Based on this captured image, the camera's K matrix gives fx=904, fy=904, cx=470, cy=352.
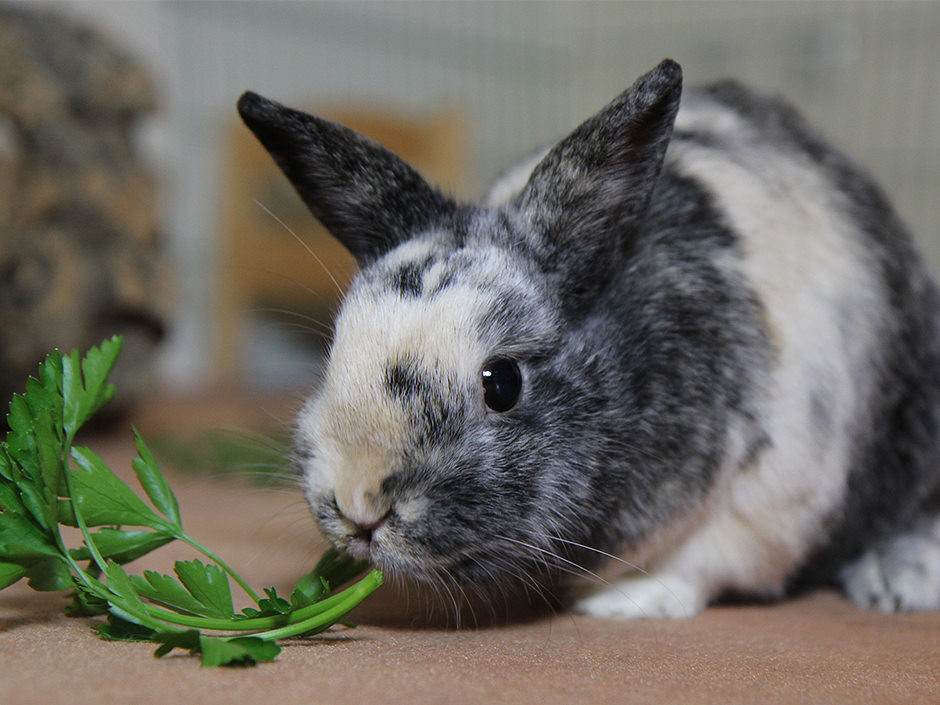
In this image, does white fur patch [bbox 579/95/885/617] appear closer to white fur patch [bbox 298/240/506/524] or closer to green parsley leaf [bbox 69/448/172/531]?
white fur patch [bbox 298/240/506/524]

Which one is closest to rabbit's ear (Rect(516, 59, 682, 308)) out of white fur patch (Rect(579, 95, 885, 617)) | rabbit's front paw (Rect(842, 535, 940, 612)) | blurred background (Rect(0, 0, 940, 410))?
white fur patch (Rect(579, 95, 885, 617))

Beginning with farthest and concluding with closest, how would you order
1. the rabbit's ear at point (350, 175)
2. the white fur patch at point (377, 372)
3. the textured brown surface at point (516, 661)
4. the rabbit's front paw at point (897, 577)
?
the rabbit's front paw at point (897, 577) → the rabbit's ear at point (350, 175) → the white fur patch at point (377, 372) → the textured brown surface at point (516, 661)

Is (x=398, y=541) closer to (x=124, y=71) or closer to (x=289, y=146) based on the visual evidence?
(x=289, y=146)

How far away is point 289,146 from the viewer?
1469 millimetres

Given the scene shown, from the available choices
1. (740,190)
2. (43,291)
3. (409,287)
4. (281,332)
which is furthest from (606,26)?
(409,287)

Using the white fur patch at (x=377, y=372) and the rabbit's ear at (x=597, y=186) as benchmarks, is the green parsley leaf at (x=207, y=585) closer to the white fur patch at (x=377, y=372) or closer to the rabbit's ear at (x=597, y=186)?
the white fur patch at (x=377, y=372)

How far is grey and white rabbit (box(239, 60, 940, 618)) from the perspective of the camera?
1229mm

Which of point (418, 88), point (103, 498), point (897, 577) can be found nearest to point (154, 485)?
point (103, 498)

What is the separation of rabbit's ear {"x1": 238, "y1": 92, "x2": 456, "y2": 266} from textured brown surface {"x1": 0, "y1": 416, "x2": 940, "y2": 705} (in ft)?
1.63

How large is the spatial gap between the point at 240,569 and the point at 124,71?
2176 mm

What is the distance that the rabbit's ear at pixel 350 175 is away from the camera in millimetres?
1432

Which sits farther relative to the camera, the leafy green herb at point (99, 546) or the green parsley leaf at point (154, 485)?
the green parsley leaf at point (154, 485)

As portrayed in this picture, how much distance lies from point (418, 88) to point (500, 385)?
4756 mm

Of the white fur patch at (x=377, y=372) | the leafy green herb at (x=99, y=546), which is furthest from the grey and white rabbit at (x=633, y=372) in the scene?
the leafy green herb at (x=99, y=546)
